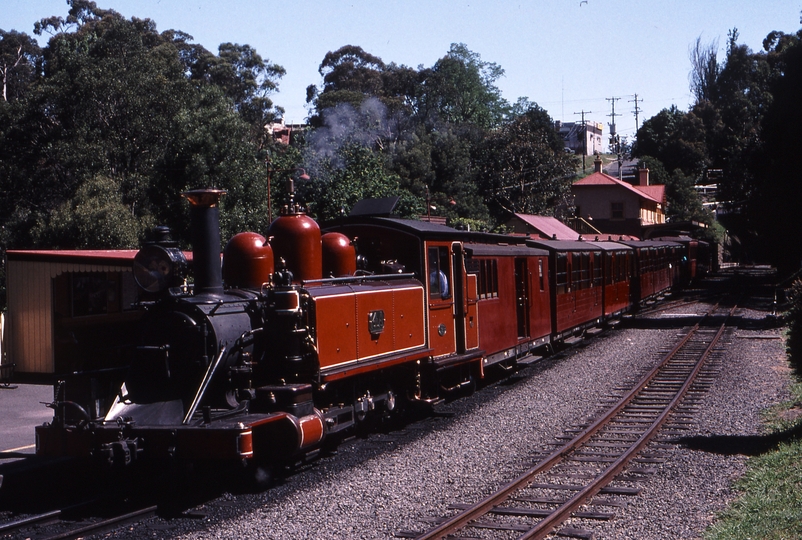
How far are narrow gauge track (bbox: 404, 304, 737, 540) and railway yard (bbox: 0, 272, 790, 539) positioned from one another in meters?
0.06

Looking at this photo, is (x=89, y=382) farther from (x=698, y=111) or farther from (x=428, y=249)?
(x=698, y=111)

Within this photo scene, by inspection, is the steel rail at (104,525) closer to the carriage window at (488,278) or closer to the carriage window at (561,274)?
the carriage window at (488,278)

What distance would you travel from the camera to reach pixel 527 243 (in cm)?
1773

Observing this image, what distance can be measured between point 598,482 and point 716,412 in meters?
4.61

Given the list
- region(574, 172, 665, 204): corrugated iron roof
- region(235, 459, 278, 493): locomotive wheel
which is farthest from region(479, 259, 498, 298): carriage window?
region(574, 172, 665, 204): corrugated iron roof

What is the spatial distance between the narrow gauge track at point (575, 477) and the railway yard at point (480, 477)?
63 millimetres

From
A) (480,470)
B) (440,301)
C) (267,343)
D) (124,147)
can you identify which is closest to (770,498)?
(480,470)

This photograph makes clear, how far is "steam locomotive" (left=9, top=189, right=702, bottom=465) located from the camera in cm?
765

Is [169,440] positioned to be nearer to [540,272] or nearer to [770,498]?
[770,498]

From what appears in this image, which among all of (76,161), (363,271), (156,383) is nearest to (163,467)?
(156,383)

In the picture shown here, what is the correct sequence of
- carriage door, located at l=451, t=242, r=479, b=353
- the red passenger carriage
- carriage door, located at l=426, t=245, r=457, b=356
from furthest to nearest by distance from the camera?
the red passenger carriage, carriage door, located at l=451, t=242, r=479, b=353, carriage door, located at l=426, t=245, r=457, b=356

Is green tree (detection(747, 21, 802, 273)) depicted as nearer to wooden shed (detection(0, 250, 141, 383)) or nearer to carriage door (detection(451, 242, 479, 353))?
carriage door (detection(451, 242, 479, 353))

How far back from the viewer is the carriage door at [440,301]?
1120 cm

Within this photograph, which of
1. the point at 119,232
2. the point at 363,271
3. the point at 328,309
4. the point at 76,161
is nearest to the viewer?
the point at 328,309
